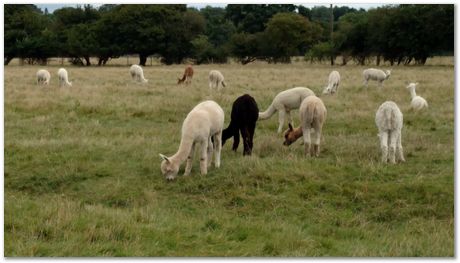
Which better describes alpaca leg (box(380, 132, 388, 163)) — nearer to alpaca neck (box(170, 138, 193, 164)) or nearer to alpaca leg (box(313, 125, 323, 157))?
alpaca leg (box(313, 125, 323, 157))

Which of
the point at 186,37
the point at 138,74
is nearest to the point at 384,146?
the point at 138,74

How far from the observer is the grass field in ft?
21.6

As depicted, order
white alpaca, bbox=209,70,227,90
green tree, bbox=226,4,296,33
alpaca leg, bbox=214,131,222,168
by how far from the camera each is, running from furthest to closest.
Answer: green tree, bbox=226,4,296,33, white alpaca, bbox=209,70,227,90, alpaca leg, bbox=214,131,222,168

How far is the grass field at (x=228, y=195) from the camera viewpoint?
21.6ft

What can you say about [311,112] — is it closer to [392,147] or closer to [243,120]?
[243,120]

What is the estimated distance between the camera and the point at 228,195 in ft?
28.0

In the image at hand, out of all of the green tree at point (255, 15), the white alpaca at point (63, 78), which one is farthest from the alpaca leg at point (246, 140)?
the green tree at point (255, 15)

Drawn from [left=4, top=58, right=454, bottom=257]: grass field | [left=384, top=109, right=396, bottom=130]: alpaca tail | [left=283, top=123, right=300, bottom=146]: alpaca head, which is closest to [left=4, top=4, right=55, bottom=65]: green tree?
[left=4, top=58, right=454, bottom=257]: grass field

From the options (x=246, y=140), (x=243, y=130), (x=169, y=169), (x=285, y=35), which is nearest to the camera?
(x=169, y=169)

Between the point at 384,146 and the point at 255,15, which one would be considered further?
the point at 255,15

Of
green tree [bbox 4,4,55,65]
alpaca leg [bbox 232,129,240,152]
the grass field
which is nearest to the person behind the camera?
Answer: the grass field

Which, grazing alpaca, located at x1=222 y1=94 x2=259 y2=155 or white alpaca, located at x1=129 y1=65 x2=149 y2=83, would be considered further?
white alpaca, located at x1=129 y1=65 x2=149 y2=83

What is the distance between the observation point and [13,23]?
5706 cm

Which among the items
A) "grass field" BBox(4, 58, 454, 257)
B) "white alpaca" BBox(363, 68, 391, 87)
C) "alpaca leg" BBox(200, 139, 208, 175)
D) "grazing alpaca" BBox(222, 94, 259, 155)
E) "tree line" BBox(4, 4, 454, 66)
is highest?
"tree line" BBox(4, 4, 454, 66)
